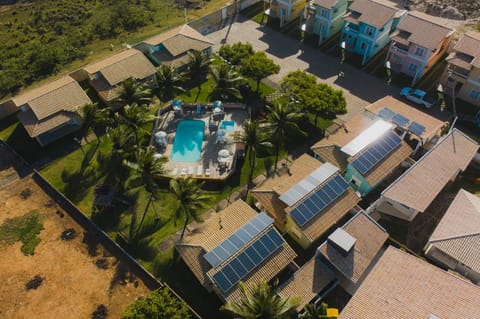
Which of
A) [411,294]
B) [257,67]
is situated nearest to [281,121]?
[257,67]

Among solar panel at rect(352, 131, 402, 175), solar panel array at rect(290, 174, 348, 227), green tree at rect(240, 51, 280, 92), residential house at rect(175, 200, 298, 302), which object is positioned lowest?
residential house at rect(175, 200, 298, 302)

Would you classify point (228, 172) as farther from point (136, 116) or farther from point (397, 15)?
point (397, 15)

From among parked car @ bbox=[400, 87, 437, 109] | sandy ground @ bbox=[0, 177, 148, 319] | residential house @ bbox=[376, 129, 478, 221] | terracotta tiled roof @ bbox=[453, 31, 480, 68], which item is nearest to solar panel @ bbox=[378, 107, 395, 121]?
residential house @ bbox=[376, 129, 478, 221]

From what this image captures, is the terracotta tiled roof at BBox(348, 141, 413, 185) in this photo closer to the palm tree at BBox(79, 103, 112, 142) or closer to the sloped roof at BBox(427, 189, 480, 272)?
the sloped roof at BBox(427, 189, 480, 272)

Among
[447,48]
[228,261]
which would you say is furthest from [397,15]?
[228,261]

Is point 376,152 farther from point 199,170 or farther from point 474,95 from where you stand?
point 474,95

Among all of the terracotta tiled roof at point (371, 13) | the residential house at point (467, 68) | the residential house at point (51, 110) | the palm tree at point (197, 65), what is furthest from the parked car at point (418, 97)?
the residential house at point (51, 110)

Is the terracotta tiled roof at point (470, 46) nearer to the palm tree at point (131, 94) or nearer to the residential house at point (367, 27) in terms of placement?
the residential house at point (367, 27)
